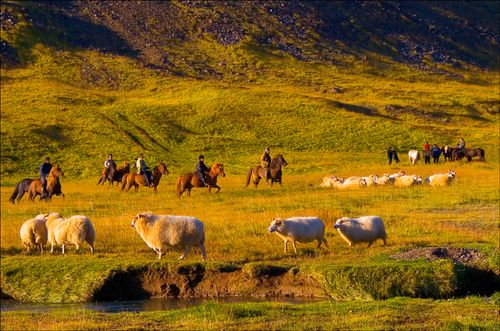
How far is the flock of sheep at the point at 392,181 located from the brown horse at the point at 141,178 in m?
8.51

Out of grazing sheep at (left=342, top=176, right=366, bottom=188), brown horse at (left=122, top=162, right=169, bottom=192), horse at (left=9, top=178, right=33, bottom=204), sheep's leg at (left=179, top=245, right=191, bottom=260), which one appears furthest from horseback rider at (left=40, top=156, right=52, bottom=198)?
sheep's leg at (left=179, top=245, right=191, bottom=260)

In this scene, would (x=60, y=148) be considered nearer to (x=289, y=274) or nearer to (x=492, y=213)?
(x=492, y=213)

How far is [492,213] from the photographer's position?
30.1 meters

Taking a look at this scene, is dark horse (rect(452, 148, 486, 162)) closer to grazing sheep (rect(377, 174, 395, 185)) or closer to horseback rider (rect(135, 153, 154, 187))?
grazing sheep (rect(377, 174, 395, 185))

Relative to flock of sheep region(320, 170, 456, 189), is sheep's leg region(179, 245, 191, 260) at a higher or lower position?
lower

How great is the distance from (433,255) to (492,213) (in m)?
9.87

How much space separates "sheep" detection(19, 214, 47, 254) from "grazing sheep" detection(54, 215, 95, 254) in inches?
37.0

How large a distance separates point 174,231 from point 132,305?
3.14 metres

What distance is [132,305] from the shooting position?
19625 millimetres

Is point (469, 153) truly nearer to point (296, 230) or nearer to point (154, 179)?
point (154, 179)

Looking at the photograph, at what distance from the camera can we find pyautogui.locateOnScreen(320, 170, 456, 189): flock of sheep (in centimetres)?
4362

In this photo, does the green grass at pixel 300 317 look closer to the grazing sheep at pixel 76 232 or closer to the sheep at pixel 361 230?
the grazing sheep at pixel 76 232

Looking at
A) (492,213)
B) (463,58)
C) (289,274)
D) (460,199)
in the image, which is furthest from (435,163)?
(463,58)

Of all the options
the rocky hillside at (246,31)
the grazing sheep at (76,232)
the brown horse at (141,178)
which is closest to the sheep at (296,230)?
the grazing sheep at (76,232)
